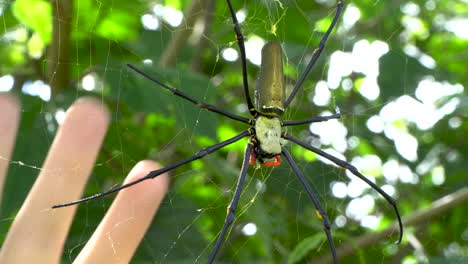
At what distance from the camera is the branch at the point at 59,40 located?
1431 mm

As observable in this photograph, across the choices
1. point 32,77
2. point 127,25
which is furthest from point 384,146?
point 32,77

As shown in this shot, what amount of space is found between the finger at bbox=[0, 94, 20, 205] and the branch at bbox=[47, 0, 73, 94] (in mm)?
129

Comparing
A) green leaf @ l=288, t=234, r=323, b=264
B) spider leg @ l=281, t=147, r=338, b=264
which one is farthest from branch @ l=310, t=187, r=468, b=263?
spider leg @ l=281, t=147, r=338, b=264

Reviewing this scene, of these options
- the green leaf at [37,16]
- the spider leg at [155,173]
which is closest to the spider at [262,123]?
the spider leg at [155,173]

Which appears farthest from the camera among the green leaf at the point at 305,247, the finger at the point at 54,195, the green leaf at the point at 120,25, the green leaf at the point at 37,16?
the green leaf at the point at 120,25

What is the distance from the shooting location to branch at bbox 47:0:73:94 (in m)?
1.43

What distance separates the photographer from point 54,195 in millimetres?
1261

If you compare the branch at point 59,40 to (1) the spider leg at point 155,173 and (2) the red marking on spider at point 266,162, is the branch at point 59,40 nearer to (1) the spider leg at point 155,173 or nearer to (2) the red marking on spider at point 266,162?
(1) the spider leg at point 155,173

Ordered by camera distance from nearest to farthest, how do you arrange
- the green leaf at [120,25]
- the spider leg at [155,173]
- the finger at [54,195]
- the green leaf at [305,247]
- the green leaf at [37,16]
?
the finger at [54,195] < the spider leg at [155,173] < the green leaf at [37,16] < the green leaf at [305,247] < the green leaf at [120,25]

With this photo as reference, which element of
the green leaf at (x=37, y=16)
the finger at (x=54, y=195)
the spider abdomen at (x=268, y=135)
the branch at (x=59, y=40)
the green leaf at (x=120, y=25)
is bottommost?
the finger at (x=54, y=195)

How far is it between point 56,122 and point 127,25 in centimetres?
80

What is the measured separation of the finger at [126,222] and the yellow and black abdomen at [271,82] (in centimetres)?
32

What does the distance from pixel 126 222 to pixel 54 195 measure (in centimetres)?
19

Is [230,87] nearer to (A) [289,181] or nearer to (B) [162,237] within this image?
(A) [289,181]
